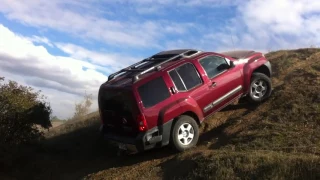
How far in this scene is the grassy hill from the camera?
6233 millimetres

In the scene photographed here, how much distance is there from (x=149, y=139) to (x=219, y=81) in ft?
7.89

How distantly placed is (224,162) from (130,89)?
243 centimetres

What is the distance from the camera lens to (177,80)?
8242 mm

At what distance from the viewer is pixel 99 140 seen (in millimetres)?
11922

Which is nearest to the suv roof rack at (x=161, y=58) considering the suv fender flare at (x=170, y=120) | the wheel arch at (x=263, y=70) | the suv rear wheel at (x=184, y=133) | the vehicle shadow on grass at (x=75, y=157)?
the suv fender flare at (x=170, y=120)

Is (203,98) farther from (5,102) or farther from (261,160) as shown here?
(5,102)

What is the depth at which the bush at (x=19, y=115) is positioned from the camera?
10.5 m

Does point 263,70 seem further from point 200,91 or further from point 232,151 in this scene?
point 232,151

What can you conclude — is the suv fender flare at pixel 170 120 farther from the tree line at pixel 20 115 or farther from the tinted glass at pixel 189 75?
the tree line at pixel 20 115

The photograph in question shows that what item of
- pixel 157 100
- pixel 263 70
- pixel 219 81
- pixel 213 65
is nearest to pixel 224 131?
pixel 219 81

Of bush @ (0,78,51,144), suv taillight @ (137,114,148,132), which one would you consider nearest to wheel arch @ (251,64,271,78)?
suv taillight @ (137,114,148,132)

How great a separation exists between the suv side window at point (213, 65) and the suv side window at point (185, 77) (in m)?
0.35

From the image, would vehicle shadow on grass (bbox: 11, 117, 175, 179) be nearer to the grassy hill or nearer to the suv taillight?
the grassy hill

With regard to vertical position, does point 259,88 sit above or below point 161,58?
below
